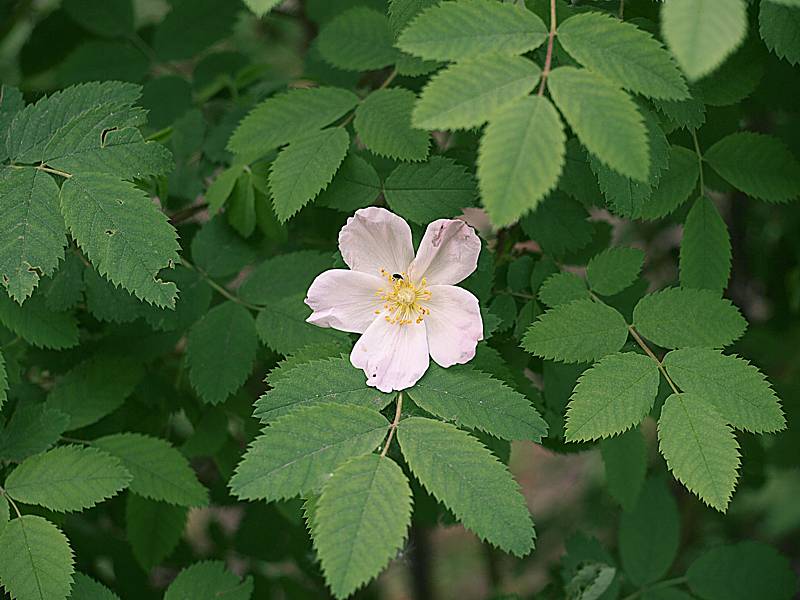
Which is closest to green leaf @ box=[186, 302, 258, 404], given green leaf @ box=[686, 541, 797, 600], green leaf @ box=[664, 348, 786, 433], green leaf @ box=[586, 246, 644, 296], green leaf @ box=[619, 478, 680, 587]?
green leaf @ box=[586, 246, 644, 296]

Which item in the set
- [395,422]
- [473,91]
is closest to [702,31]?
[473,91]

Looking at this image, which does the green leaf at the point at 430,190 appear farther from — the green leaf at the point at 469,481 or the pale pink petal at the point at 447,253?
the green leaf at the point at 469,481

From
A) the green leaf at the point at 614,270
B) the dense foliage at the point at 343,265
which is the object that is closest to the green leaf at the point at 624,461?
the dense foliage at the point at 343,265

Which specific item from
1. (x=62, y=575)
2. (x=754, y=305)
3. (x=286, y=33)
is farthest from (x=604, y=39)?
(x=286, y=33)

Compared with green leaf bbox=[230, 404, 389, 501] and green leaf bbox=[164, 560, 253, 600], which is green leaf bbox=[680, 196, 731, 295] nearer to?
green leaf bbox=[230, 404, 389, 501]

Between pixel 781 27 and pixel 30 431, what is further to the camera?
pixel 30 431

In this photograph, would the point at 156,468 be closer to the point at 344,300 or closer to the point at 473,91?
the point at 344,300

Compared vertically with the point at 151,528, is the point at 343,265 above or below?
above
